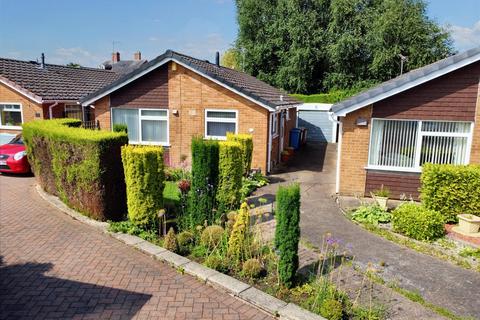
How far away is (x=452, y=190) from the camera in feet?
27.6

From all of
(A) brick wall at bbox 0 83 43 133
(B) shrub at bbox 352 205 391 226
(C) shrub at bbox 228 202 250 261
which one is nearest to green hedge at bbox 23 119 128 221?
(C) shrub at bbox 228 202 250 261

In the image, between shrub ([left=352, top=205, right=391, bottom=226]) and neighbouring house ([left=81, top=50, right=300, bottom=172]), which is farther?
neighbouring house ([left=81, top=50, right=300, bottom=172])

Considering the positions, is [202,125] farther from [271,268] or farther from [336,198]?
[271,268]

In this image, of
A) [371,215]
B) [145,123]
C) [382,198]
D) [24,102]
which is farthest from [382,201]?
[24,102]

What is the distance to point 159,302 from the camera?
5.09m

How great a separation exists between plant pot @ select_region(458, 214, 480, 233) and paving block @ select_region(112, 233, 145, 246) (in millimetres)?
7047

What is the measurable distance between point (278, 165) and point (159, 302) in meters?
11.7

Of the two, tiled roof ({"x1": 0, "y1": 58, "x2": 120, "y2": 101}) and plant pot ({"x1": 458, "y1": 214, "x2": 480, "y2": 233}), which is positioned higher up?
tiled roof ({"x1": 0, "y1": 58, "x2": 120, "y2": 101})

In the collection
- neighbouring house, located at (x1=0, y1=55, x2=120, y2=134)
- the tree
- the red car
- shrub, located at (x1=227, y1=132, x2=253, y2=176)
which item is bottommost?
the red car

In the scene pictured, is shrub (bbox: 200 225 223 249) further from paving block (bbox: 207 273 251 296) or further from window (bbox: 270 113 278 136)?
window (bbox: 270 113 278 136)

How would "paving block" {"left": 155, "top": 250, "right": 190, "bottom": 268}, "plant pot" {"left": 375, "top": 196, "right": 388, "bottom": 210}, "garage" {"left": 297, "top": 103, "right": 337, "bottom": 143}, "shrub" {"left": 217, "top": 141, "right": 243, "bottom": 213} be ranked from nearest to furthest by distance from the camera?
1. "paving block" {"left": 155, "top": 250, "right": 190, "bottom": 268}
2. "shrub" {"left": 217, "top": 141, "right": 243, "bottom": 213}
3. "plant pot" {"left": 375, "top": 196, "right": 388, "bottom": 210}
4. "garage" {"left": 297, "top": 103, "right": 337, "bottom": 143}

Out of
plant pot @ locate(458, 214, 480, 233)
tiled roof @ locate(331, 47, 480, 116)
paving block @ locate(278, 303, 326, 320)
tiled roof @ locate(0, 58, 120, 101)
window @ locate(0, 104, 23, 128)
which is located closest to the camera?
paving block @ locate(278, 303, 326, 320)

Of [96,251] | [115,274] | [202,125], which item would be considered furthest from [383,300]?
[202,125]

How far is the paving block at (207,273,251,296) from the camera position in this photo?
5.37 meters
